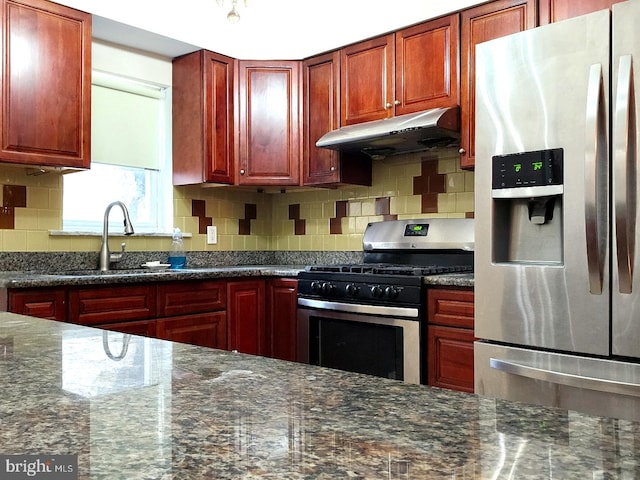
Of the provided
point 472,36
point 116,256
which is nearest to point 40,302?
point 116,256

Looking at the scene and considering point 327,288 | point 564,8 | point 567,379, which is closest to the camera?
point 567,379

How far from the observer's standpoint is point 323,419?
21.5 inches

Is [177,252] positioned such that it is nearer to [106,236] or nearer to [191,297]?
[106,236]

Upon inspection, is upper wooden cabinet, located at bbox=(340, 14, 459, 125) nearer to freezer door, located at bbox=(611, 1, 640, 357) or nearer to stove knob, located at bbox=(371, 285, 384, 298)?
stove knob, located at bbox=(371, 285, 384, 298)

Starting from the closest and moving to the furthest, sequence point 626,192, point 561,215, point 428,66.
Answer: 1. point 626,192
2. point 561,215
3. point 428,66

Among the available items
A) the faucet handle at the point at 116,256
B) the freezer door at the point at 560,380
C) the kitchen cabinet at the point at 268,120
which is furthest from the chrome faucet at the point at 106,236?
the freezer door at the point at 560,380

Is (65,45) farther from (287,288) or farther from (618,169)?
(618,169)

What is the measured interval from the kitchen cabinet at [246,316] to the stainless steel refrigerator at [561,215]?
1509 millimetres

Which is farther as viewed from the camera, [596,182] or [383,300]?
[383,300]

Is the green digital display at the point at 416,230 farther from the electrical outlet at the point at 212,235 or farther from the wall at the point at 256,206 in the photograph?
the electrical outlet at the point at 212,235

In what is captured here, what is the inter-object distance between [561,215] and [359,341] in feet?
3.96

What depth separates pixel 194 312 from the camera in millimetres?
3148

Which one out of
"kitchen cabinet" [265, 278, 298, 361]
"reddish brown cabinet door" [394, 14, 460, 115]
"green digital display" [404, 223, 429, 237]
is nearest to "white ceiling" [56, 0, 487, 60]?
"reddish brown cabinet door" [394, 14, 460, 115]

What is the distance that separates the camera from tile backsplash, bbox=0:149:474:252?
3.14 metres
